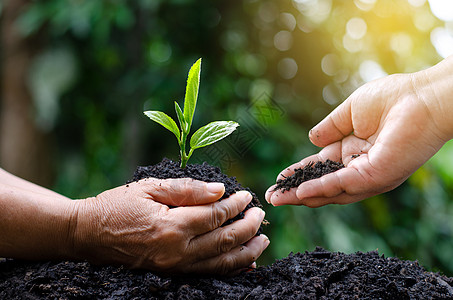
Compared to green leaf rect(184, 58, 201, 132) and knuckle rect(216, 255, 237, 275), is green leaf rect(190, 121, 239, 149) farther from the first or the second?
knuckle rect(216, 255, 237, 275)

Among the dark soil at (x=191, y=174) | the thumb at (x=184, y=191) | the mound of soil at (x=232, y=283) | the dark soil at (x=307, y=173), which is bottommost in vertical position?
the mound of soil at (x=232, y=283)

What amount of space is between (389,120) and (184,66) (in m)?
1.67

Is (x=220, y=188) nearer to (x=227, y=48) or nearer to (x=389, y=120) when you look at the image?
(x=389, y=120)

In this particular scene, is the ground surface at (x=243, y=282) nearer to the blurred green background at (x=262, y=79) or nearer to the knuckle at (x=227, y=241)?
the knuckle at (x=227, y=241)

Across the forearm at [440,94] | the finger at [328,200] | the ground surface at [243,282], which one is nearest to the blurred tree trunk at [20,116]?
the ground surface at [243,282]

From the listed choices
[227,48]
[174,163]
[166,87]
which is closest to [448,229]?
[227,48]

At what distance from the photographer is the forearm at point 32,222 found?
941mm

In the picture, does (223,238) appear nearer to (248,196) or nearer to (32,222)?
(248,196)

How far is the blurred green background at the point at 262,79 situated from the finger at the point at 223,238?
125cm

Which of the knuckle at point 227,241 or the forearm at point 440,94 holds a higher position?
the forearm at point 440,94

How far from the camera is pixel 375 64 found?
2.70 metres

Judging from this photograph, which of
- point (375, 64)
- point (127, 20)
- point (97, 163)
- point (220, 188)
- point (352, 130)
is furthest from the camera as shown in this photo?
point (97, 163)

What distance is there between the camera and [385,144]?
3.99 ft

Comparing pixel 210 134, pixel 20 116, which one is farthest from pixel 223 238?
pixel 20 116
